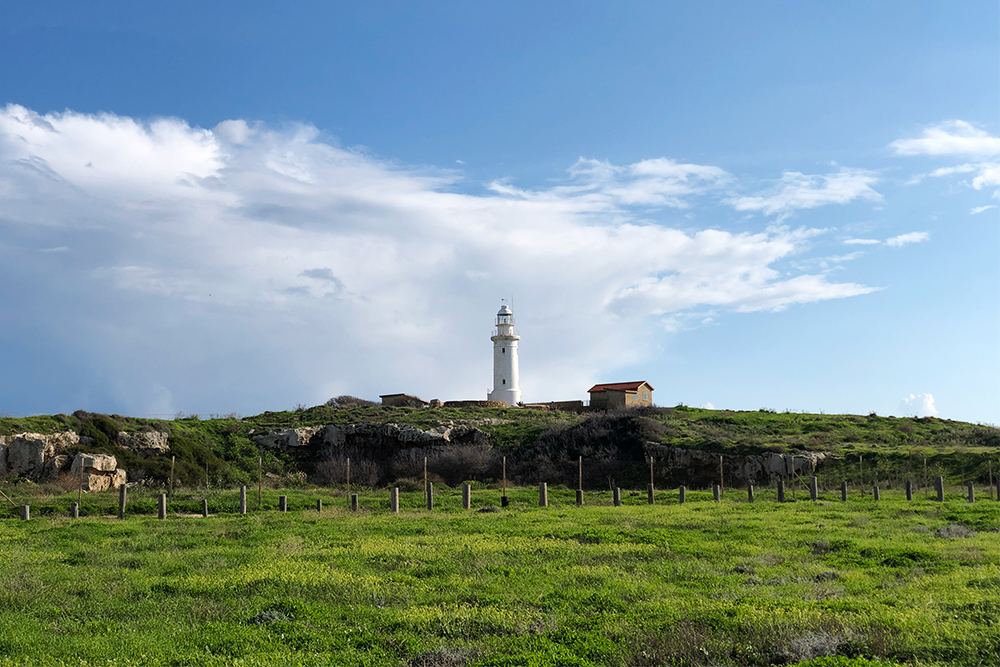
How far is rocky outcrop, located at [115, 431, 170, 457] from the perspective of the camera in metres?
45.3

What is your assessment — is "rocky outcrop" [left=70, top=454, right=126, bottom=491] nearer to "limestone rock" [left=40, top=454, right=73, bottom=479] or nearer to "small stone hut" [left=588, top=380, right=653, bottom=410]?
"limestone rock" [left=40, top=454, right=73, bottom=479]

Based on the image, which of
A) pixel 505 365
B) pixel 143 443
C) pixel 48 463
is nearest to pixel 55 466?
pixel 48 463

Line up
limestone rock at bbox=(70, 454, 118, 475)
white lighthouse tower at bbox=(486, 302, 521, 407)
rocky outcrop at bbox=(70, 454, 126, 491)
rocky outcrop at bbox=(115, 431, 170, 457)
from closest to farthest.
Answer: rocky outcrop at bbox=(70, 454, 126, 491), limestone rock at bbox=(70, 454, 118, 475), rocky outcrop at bbox=(115, 431, 170, 457), white lighthouse tower at bbox=(486, 302, 521, 407)

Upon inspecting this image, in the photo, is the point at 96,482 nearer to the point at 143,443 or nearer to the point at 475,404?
the point at 143,443

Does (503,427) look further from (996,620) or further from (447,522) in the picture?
(996,620)

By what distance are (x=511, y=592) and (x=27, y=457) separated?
37.1 metres

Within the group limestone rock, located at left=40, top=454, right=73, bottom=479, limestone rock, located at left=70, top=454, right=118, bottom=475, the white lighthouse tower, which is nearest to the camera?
limestone rock, located at left=70, top=454, right=118, bottom=475

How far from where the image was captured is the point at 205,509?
1089 inches

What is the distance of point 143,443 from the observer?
4581 cm

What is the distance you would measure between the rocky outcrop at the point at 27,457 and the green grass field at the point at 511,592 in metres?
19.2

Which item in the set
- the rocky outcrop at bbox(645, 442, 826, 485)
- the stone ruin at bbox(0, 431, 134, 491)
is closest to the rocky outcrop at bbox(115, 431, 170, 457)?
the stone ruin at bbox(0, 431, 134, 491)

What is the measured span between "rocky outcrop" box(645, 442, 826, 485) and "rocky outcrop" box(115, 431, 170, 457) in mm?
29973

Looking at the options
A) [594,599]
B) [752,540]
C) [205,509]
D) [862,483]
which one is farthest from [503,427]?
[594,599]

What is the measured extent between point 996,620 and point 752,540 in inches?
327
